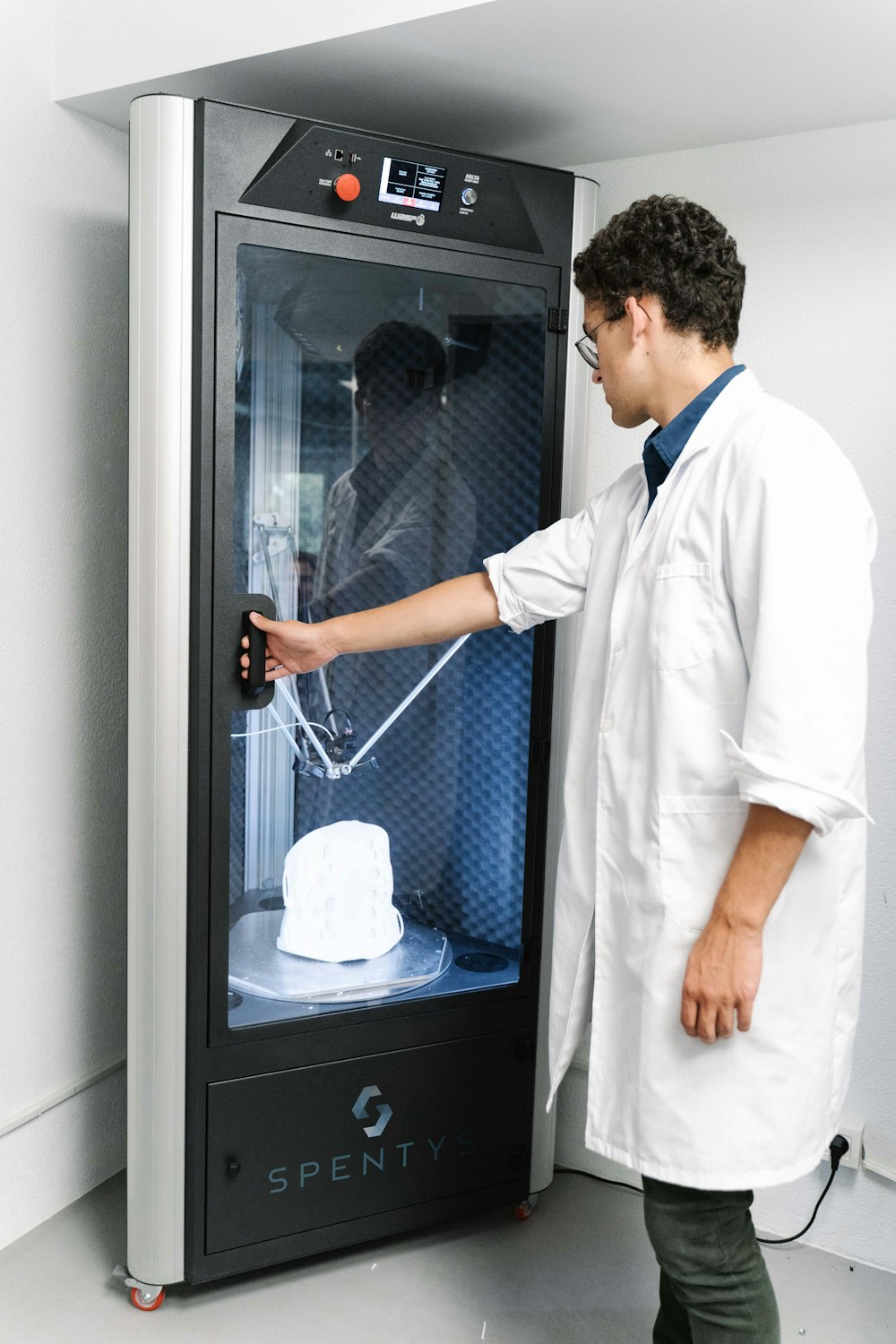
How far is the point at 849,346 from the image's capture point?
6.32 feet

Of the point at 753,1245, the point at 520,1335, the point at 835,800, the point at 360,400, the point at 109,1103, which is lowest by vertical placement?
the point at 520,1335

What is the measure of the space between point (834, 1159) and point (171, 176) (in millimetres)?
1954

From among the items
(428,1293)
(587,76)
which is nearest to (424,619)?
(587,76)

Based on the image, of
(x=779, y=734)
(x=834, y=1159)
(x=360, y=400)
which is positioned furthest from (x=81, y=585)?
(x=834, y=1159)

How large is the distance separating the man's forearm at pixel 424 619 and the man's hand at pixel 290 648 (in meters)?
0.02

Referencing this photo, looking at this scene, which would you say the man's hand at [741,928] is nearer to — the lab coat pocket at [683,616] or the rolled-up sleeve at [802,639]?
the rolled-up sleeve at [802,639]

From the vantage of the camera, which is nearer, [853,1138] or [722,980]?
[722,980]

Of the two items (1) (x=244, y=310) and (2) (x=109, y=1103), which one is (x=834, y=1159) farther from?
(1) (x=244, y=310)

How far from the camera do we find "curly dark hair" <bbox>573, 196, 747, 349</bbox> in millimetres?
1378

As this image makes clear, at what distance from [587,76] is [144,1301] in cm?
204

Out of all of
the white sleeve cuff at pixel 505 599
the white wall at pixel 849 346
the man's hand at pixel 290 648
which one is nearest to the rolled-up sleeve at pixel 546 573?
the white sleeve cuff at pixel 505 599

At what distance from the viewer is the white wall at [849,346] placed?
1.90 meters

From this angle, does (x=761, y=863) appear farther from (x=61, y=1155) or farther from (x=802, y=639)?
(x=61, y=1155)

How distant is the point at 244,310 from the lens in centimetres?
169
